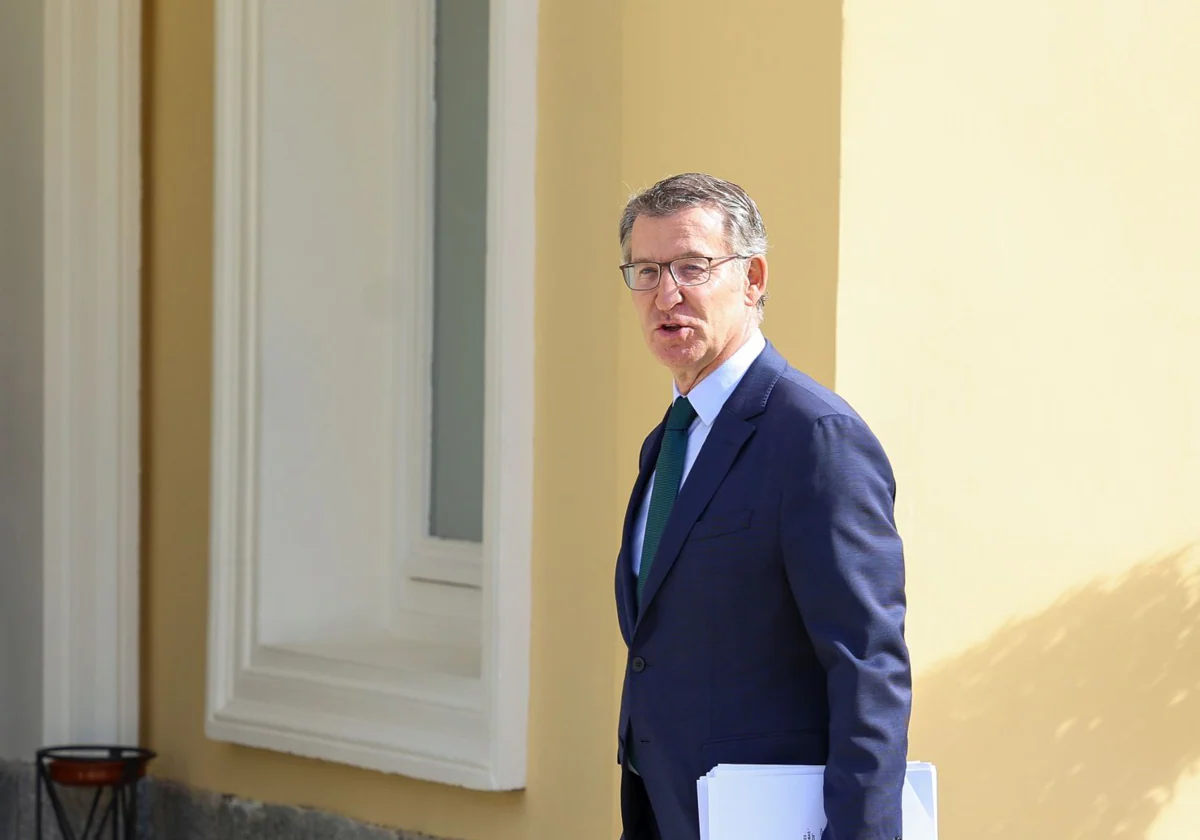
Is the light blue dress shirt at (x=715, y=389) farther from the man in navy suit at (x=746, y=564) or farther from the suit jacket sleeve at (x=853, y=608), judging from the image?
the suit jacket sleeve at (x=853, y=608)

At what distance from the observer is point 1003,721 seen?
3.58m

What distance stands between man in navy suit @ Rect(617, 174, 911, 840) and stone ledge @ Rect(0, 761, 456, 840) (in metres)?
2.07

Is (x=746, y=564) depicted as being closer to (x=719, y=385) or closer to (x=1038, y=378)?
(x=719, y=385)

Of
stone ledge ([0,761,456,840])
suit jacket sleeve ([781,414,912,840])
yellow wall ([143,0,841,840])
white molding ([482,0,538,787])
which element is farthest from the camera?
stone ledge ([0,761,456,840])

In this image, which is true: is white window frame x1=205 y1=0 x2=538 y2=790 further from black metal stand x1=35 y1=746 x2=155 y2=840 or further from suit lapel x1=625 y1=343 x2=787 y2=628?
suit lapel x1=625 y1=343 x2=787 y2=628

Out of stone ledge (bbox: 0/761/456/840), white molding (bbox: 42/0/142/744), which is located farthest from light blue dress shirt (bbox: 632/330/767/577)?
white molding (bbox: 42/0/142/744)

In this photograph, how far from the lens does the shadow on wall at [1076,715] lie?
353 cm

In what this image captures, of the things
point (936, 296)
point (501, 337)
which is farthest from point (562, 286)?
point (936, 296)

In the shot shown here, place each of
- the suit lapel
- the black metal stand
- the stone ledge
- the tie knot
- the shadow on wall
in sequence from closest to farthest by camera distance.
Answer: the suit lapel < the tie knot < the shadow on wall < the stone ledge < the black metal stand

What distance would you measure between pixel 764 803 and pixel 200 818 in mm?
3217

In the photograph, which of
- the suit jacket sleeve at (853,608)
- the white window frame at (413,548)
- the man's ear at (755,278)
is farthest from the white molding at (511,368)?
the suit jacket sleeve at (853,608)

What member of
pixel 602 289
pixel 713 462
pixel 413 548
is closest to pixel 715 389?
pixel 713 462

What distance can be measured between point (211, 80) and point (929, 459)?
8.95 ft

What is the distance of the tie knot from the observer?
2.45 meters
